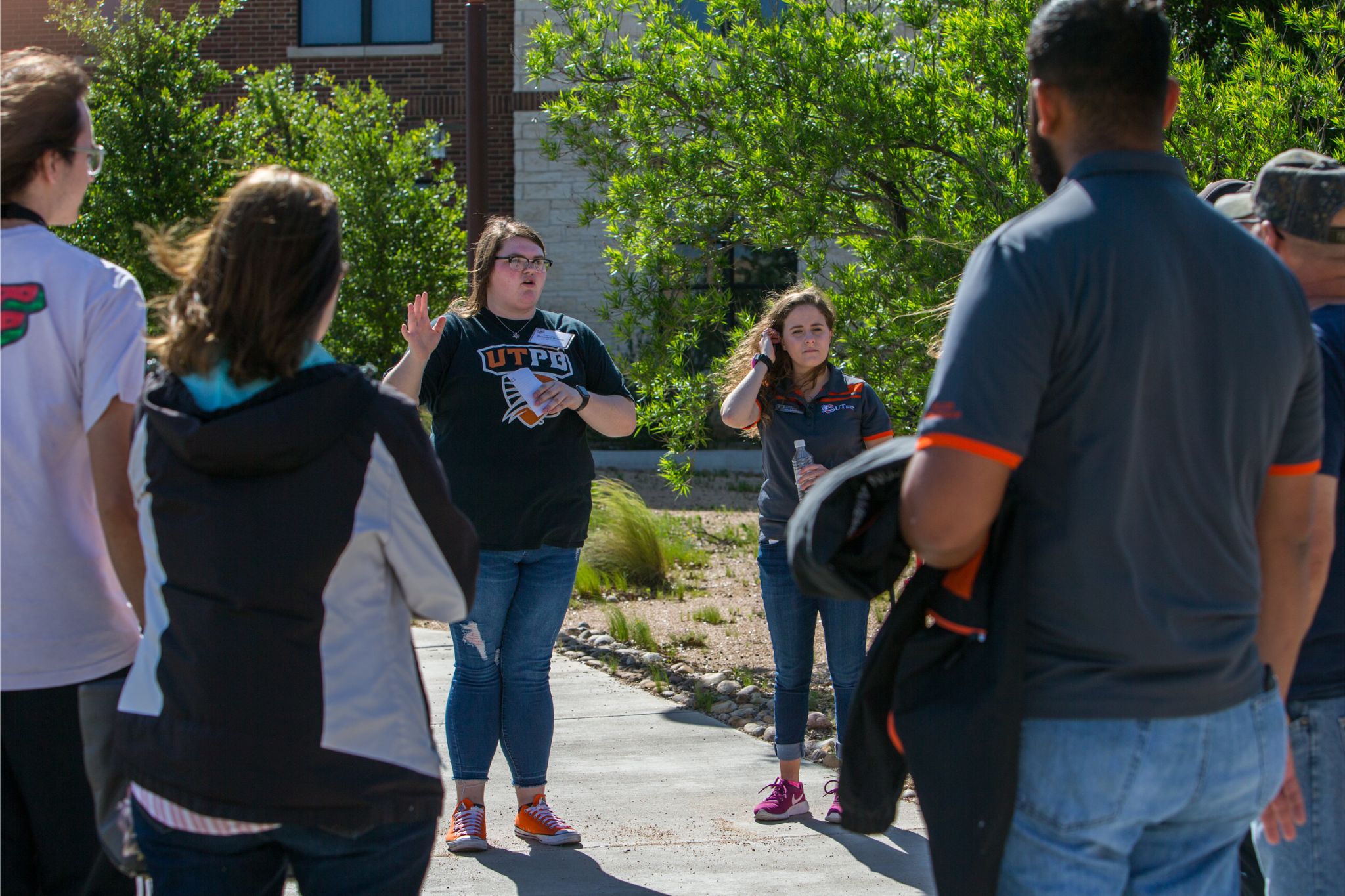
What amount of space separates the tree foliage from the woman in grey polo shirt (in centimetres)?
872

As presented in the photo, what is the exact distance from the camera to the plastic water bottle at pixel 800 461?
14.5ft

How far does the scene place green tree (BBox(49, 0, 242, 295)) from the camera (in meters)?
12.8

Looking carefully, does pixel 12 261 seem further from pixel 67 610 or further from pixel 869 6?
pixel 869 6

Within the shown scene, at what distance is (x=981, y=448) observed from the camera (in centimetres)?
175

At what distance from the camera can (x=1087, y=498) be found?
70.7 inches

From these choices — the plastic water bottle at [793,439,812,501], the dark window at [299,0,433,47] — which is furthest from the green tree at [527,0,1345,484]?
the dark window at [299,0,433,47]

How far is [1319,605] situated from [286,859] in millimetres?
1910

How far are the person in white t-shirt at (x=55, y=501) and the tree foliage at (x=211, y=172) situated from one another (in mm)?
10502

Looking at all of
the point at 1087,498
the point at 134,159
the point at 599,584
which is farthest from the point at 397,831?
the point at 134,159

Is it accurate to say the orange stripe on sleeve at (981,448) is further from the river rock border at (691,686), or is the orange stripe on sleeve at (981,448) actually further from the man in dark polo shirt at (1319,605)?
the river rock border at (691,686)

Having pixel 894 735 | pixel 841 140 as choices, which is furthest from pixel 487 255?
pixel 894 735

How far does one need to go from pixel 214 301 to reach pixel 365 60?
16.5 meters

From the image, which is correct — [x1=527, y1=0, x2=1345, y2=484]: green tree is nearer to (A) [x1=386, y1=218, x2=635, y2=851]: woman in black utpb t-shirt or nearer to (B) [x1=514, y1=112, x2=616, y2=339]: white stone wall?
(A) [x1=386, y1=218, x2=635, y2=851]: woman in black utpb t-shirt

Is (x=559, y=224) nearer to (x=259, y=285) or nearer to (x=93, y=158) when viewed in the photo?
(x=93, y=158)
